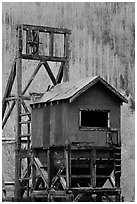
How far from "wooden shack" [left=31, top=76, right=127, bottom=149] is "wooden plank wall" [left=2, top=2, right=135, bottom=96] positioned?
23.1 meters

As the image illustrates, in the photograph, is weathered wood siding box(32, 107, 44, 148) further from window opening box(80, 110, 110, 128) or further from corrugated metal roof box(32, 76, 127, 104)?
window opening box(80, 110, 110, 128)

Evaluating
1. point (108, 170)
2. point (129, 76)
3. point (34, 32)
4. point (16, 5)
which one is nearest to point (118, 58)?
point (129, 76)

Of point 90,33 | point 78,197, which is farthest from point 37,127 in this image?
point 90,33

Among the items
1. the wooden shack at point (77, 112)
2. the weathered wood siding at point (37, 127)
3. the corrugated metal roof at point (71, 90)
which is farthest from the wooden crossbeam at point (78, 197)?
the corrugated metal roof at point (71, 90)

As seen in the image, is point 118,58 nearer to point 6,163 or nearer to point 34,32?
point 6,163

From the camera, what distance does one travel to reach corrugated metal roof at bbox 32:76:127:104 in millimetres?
28984

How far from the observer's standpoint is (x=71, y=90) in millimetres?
29531

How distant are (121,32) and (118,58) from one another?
2.54 metres

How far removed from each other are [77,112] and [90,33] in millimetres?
29641

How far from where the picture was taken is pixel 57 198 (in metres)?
29.8

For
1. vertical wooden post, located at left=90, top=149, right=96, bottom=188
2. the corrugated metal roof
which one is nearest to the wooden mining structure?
vertical wooden post, located at left=90, top=149, right=96, bottom=188

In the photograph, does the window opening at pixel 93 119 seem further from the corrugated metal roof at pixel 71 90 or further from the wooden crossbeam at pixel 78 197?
the wooden crossbeam at pixel 78 197

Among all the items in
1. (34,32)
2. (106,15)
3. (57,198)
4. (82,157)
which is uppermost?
(106,15)

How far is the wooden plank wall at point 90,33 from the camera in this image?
53.8m
